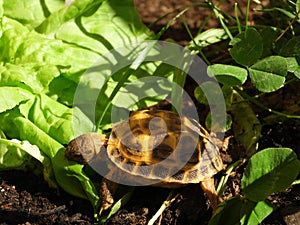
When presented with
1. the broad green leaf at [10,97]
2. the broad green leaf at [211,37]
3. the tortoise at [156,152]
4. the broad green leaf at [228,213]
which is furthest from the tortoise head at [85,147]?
the broad green leaf at [211,37]

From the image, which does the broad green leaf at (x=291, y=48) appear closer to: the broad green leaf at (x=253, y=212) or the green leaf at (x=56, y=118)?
the broad green leaf at (x=253, y=212)

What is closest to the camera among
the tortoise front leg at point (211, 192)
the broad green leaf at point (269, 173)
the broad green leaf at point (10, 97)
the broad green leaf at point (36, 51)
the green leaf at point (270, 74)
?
the broad green leaf at point (269, 173)

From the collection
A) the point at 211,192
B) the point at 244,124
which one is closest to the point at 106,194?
the point at 211,192

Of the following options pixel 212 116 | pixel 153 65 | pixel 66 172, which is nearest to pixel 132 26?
pixel 153 65

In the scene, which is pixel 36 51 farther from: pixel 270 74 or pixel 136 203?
pixel 270 74

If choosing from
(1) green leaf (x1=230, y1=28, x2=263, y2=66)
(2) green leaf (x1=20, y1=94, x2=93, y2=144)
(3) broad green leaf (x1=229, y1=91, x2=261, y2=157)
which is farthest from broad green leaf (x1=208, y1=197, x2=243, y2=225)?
(2) green leaf (x1=20, y1=94, x2=93, y2=144)

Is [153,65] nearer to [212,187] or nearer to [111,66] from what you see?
[111,66]

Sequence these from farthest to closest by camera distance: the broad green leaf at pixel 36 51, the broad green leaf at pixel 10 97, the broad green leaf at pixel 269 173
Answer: the broad green leaf at pixel 36 51 → the broad green leaf at pixel 10 97 → the broad green leaf at pixel 269 173
